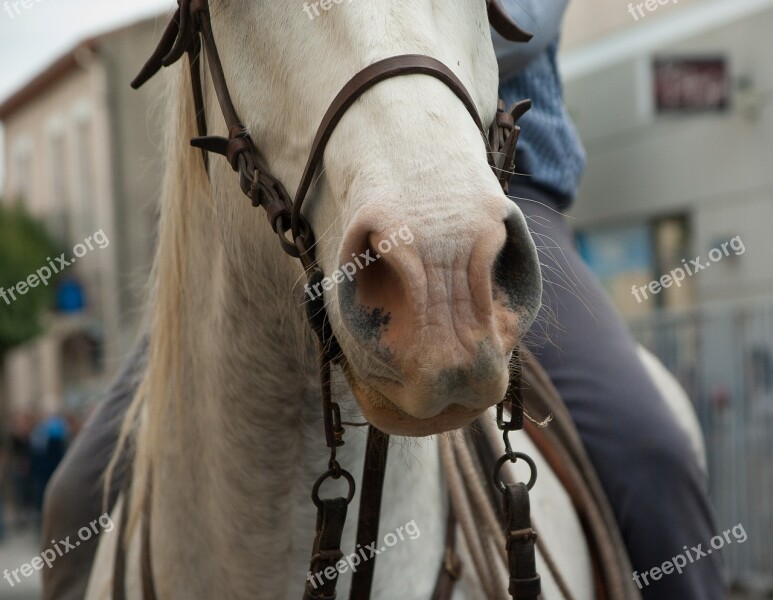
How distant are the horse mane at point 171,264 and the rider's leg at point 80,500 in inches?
19.2

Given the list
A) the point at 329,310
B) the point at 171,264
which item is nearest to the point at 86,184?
the point at 171,264

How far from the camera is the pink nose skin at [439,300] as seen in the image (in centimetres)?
149

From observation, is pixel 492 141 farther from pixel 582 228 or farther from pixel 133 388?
pixel 582 228

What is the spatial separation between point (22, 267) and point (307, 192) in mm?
27049

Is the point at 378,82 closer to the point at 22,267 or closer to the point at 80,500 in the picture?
the point at 80,500

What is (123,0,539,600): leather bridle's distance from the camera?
1706 mm

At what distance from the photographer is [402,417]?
5.40ft

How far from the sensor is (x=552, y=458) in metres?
2.77

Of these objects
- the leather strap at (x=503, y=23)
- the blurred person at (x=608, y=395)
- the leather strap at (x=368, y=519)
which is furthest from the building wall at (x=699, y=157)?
the leather strap at (x=368, y=519)

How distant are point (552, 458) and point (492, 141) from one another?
1145 millimetres

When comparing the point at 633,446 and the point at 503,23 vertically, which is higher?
the point at 503,23

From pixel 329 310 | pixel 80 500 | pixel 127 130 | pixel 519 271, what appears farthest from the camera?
pixel 127 130

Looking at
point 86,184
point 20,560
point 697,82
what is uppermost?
point 86,184

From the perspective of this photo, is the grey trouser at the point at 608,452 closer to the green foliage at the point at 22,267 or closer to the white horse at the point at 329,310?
the white horse at the point at 329,310
